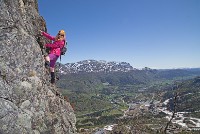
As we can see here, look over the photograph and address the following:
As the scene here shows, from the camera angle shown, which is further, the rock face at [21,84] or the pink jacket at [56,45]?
the pink jacket at [56,45]

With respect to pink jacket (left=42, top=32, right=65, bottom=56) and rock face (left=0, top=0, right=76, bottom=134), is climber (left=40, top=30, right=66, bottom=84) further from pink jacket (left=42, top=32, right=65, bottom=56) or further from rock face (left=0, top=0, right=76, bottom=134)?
rock face (left=0, top=0, right=76, bottom=134)

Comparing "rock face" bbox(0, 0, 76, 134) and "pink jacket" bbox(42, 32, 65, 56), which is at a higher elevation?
"pink jacket" bbox(42, 32, 65, 56)

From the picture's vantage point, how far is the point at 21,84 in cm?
1441

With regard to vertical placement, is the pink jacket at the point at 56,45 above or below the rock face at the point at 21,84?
above

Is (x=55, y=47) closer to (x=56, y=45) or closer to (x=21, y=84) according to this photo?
(x=56, y=45)

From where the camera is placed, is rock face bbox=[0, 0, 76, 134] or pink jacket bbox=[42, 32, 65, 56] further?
pink jacket bbox=[42, 32, 65, 56]

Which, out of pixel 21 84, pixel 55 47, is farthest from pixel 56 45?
pixel 21 84

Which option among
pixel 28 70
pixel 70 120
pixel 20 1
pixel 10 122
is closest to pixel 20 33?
pixel 28 70

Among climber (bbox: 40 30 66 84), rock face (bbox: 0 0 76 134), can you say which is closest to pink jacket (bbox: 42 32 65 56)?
climber (bbox: 40 30 66 84)

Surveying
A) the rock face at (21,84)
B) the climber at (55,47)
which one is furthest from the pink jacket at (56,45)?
the rock face at (21,84)

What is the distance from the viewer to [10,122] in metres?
13.4

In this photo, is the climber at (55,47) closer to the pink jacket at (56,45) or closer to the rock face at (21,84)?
the pink jacket at (56,45)

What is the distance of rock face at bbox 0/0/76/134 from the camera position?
44.6ft

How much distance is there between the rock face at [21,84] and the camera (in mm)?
13594
